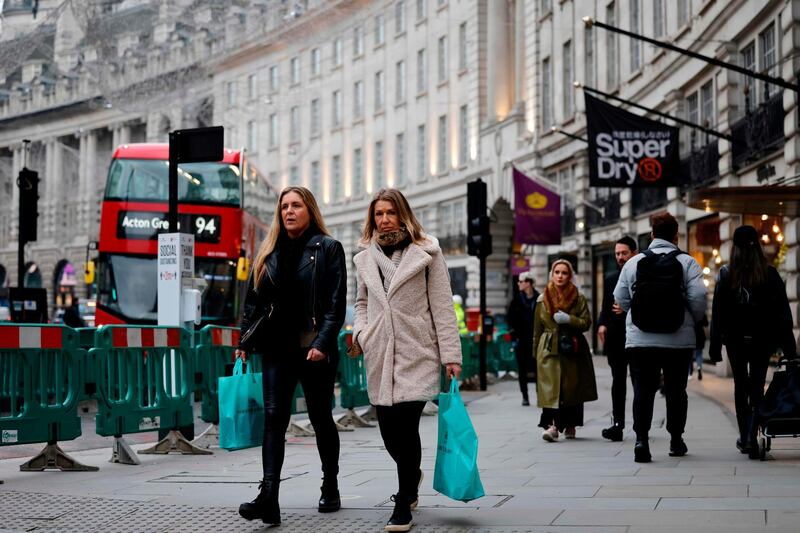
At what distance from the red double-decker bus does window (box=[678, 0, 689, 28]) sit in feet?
33.6

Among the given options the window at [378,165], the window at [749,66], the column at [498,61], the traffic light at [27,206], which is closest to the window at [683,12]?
the window at [749,66]

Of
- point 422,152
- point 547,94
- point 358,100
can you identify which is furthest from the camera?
point 358,100

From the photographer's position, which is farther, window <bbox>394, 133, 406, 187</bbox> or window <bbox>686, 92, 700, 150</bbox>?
window <bbox>394, 133, 406, 187</bbox>

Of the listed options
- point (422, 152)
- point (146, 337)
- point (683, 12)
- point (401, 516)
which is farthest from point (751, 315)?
point (422, 152)

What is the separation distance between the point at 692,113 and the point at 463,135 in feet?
77.5

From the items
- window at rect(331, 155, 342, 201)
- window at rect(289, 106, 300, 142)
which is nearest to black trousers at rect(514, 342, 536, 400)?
window at rect(331, 155, 342, 201)

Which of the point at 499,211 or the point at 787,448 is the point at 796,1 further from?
the point at 499,211

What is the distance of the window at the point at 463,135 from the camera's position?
50094mm

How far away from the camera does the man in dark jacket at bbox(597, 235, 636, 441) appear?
11.4 metres

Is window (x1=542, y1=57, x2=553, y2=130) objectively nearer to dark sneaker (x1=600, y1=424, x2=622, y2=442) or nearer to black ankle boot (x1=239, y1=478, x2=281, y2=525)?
dark sneaker (x1=600, y1=424, x2=622, y2=442)

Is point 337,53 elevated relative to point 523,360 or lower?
elevated

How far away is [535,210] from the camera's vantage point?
32812mm

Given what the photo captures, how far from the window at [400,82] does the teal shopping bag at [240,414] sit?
49.2m

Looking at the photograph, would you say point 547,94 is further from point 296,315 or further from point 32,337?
point 296,315
